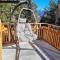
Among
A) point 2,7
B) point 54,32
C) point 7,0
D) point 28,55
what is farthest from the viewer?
point 2,7

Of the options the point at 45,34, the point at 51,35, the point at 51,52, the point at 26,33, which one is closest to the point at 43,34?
the point at 45,34

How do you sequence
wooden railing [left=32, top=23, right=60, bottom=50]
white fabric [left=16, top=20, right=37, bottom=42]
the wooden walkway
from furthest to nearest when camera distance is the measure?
white fabric [left=16, top=20, right=37, bottom=42] < wooden railing [left=32, top=23, right=60, bottom=50] < the wooden walkway

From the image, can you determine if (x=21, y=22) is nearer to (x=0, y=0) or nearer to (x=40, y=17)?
(x=0, y=0)

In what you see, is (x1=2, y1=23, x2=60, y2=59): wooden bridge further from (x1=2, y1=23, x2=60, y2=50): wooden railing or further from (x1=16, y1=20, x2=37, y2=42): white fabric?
(x1=16, y1=20, x2=37, y2=42): white fabric

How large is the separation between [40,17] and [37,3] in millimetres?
1435

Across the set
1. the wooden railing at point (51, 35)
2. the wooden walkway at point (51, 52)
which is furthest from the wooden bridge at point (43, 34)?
the wooden walkway at point (51, 52)

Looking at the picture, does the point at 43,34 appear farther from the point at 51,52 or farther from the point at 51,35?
the point at 51,52

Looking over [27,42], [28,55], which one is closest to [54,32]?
[27,42]

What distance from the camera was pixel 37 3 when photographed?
66.8ft

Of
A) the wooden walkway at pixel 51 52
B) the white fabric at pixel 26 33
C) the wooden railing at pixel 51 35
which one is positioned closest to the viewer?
the wooden walkway at pixel 51 52

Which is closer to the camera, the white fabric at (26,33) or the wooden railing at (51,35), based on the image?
the wooden railing at (51,35)

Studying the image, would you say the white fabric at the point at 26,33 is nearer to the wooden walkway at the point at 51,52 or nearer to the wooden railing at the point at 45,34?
the wooden railing at the point at 45,34

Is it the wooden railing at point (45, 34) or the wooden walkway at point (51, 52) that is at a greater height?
the wooden railing at point (45, 34)

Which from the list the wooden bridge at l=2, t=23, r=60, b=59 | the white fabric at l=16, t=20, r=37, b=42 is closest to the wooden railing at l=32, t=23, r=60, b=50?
the wooden bridge at l=2, t=23, r=60, b=59
